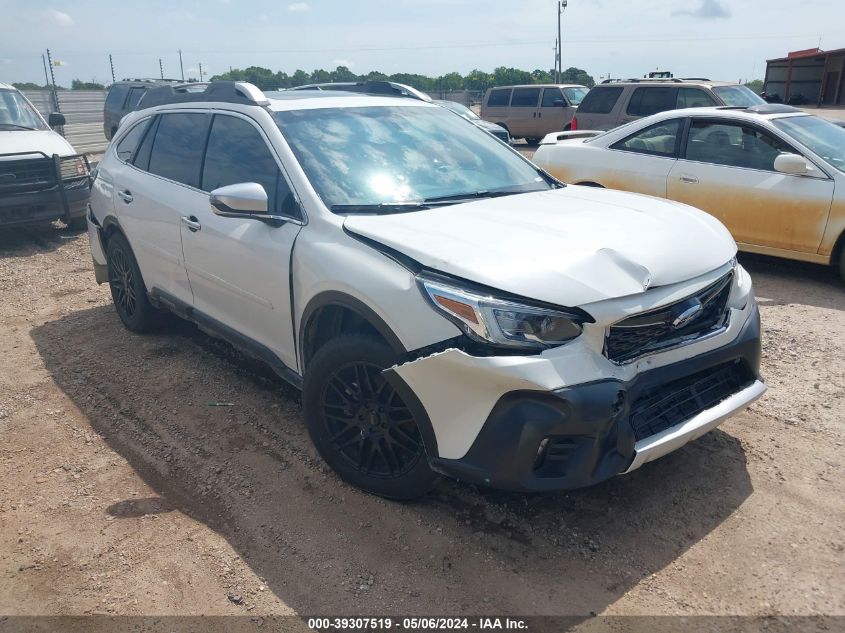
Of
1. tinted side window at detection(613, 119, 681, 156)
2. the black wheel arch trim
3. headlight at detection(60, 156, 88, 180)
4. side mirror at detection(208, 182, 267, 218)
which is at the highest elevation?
side mirror at detection(208, 182, 267, 218)

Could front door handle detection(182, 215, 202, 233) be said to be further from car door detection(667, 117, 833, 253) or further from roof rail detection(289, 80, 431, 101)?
car door detection(667, 117, 833, 253)

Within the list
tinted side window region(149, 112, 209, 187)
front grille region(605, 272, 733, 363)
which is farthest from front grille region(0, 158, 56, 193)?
front grille region(605, 272, 733, 363)

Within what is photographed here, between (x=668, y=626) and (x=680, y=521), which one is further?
(x=680, y=521)

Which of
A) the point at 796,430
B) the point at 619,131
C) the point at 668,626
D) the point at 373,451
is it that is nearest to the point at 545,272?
the point at 373,451

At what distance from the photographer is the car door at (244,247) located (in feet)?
11.8

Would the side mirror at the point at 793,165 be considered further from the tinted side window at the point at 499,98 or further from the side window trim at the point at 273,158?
the tinted side window at the point at 499,98

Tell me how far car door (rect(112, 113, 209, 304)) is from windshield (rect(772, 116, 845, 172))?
5371 mm

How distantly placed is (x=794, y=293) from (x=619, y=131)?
2690mm

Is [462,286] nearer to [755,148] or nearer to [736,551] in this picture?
[736,551]

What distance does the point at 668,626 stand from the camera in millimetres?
2529

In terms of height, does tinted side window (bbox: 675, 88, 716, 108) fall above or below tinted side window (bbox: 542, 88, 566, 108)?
above

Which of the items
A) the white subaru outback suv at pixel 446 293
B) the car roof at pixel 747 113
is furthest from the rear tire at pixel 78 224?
the car roof at pixel 747 113

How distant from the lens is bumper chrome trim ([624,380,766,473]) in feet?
9.04

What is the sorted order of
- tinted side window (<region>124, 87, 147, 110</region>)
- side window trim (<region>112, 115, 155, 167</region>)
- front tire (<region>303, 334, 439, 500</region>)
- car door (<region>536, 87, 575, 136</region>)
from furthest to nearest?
car door (<region>536, 87, 575, 136</region>) → tinted side window (<region>124, 87, 147, 110</region>) → side window trim (<region>112, 115, 155, 167</region>) → front tire (<region>303, 334, 439, 500</region>)
